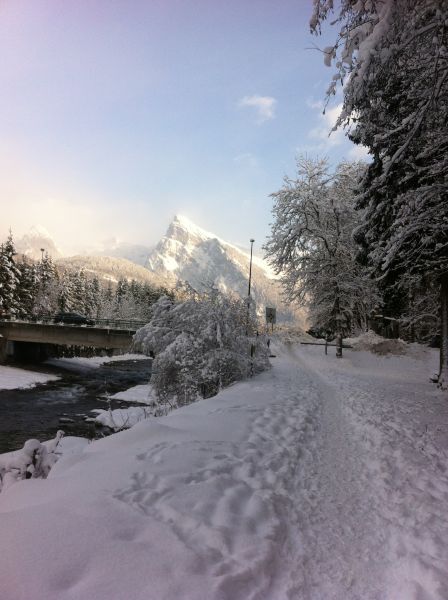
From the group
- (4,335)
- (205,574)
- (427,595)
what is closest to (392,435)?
(427,595)

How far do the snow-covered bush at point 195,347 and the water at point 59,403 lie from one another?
331 centimetres

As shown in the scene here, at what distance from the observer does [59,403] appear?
24781 millimetres

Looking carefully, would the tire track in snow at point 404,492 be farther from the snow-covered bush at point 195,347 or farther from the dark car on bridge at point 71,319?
the dark car on bridge at point 71,319

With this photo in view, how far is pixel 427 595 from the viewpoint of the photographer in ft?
9.46

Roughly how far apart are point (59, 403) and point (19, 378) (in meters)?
11.7

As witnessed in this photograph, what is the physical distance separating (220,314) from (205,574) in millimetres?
12746

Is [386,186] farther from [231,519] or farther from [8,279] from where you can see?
[8,279]

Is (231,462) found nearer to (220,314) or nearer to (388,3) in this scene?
(388,3)

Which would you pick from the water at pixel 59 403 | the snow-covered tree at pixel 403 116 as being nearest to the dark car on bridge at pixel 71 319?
the water at pixel 59 403

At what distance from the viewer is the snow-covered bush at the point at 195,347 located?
14.2m

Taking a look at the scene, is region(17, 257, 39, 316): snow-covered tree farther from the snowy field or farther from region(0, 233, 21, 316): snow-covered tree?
the snowy field

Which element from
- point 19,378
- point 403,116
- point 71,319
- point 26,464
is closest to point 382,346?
point 403,116

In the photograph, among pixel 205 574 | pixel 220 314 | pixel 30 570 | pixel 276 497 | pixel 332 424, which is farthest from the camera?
pixel 220 314

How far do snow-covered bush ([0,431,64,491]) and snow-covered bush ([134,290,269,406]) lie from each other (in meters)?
9.26
